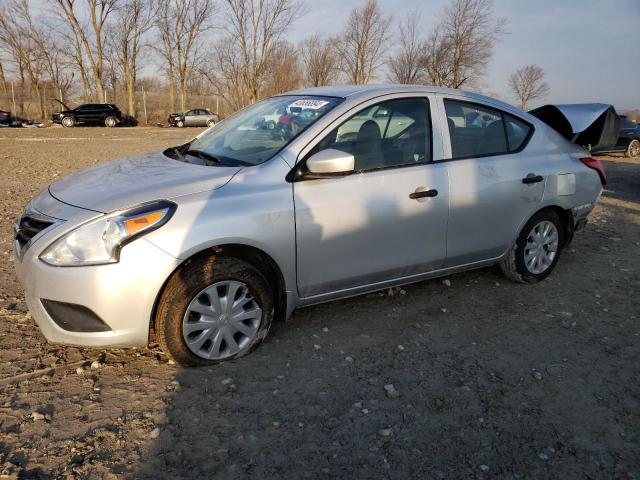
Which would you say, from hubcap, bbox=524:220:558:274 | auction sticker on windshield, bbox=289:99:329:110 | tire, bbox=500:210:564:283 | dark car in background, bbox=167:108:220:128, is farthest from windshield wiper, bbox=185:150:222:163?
dark car in background, bbox=167:108:220:128

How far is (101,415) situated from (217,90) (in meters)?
48.1

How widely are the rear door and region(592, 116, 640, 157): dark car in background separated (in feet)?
46.0

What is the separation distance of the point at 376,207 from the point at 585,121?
9.55ft

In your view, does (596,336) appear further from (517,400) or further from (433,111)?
(433,111)

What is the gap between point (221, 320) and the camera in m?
3.04

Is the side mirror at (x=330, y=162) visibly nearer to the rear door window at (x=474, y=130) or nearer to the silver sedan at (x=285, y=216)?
the silver sedan at (x=285, y=216)

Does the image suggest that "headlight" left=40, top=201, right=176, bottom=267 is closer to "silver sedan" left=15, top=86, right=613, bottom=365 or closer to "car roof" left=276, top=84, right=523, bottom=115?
"silver sedan" left=15, top=86, right=613, bottom=365

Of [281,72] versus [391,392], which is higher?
[281,72]

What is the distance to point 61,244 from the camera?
8.93 feet

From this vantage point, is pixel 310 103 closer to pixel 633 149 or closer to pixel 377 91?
pixel 377 91

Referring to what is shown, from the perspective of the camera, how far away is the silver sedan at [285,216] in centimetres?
274

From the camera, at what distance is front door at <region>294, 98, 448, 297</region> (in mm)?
3225

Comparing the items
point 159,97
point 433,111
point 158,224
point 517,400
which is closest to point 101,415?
point 158,224

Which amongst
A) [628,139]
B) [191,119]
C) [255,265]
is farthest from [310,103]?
[191,119]
